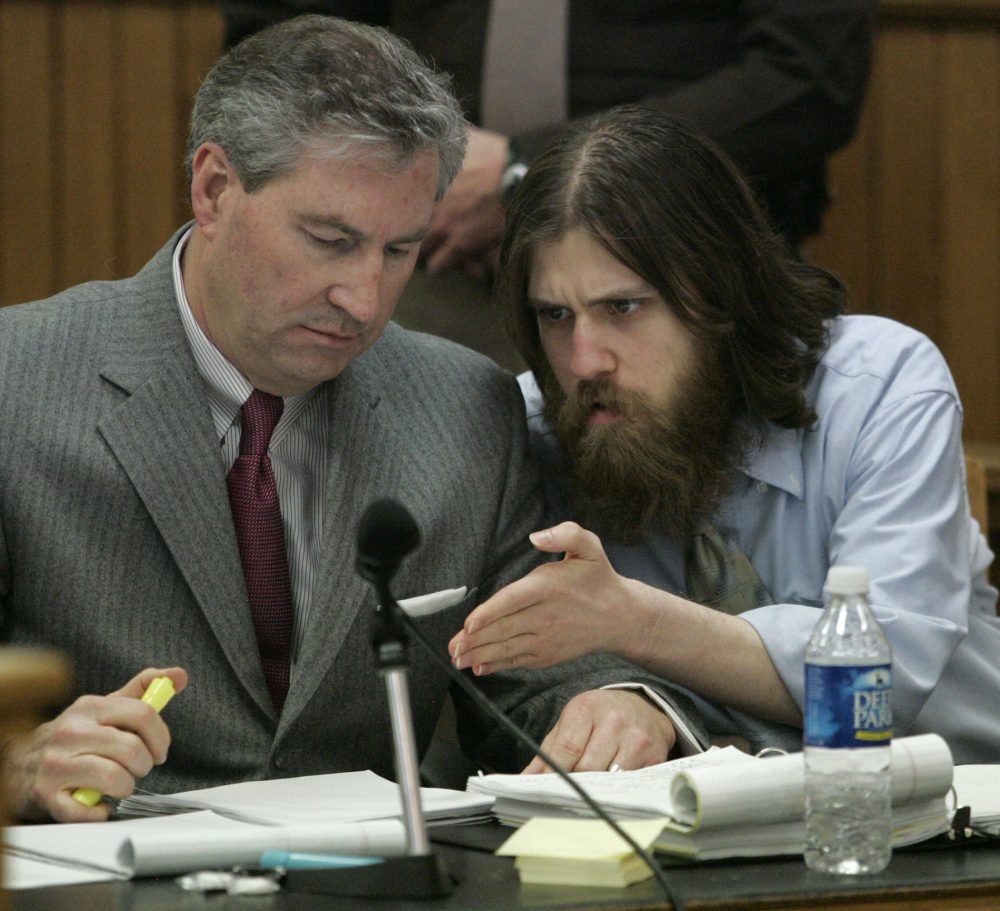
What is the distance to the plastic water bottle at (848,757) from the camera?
1572 mm

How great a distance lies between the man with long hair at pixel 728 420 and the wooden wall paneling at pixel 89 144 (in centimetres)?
195

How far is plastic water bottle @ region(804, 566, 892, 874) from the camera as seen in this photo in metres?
1.57

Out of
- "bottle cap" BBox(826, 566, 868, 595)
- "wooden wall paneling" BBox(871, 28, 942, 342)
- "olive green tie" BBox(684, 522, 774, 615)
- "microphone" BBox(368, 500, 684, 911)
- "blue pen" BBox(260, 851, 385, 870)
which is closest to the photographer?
"microphone" BBox(368, 500, 684, 911)

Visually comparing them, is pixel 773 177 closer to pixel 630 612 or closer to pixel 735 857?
pixel 630 612

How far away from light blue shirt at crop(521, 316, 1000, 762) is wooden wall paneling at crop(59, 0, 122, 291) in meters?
2.01

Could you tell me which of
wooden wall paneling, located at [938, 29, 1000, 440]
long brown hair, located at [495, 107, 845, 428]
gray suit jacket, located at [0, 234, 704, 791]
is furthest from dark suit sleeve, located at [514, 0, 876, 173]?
wooden wall paneling, located at [938, 29, 1000, 440]

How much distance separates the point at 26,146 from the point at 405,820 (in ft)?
10.4

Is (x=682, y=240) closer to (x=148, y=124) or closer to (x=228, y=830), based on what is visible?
(x=228, y=830)

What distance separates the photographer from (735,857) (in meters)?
1.61

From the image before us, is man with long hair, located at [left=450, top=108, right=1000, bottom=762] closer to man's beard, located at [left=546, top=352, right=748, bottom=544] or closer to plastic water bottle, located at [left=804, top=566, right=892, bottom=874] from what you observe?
man's beard, located at [left=546, top=352, right=748, bottom=544]

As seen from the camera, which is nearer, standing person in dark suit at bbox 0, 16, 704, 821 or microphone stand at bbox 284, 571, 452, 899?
microphone stand at bbox 284, 571, 452, 899

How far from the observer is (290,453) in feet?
7.85

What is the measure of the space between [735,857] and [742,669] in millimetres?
649

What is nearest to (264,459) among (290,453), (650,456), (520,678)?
(290,453)
